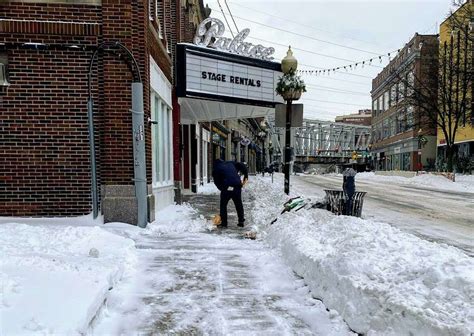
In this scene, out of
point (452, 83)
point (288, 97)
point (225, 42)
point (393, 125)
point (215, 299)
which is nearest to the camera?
point (215, 299)

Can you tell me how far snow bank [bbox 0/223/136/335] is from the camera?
3.24 m

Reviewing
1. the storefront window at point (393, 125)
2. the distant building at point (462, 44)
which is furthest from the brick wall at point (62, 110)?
the storefront window at point (393, 125)

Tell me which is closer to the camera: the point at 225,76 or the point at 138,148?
the point at 138,148

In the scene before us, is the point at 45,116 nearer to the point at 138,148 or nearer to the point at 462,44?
the point at 138,148

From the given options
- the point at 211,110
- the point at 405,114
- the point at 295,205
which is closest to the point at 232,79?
the point at 211,110

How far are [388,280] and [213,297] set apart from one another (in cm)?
189

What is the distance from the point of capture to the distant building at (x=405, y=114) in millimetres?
42969

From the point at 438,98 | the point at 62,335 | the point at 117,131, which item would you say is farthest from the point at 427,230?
the point at 438,98

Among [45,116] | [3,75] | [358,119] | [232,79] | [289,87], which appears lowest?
[45,116]

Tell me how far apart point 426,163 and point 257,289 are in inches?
2053

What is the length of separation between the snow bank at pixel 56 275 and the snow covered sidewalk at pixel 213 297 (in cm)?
29

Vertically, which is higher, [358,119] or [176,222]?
[358,119]

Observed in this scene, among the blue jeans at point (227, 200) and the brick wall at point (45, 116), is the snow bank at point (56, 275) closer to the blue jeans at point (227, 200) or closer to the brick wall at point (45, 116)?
the brick wall at point (45, 116)

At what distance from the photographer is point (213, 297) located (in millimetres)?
4699
